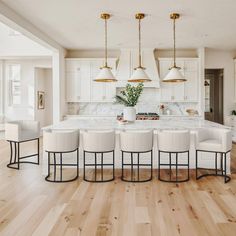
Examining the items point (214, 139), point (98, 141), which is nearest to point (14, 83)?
point (98, 141)

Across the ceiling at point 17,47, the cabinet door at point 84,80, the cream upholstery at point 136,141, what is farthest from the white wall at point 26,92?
the cream upholstery at point 136,141

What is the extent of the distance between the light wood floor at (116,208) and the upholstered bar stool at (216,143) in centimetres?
32

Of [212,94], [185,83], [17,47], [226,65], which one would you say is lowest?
[212,94]

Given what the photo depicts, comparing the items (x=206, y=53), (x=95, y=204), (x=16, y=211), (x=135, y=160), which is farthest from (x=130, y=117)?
(x=206, y=53)

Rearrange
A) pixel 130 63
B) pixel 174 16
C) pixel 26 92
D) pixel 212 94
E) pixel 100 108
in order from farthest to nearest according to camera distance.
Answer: pixel 212 94 < pixel 26 92 < pixel 100 108 < pixel 130 63 < pixel 174 16

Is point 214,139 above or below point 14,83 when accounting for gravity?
below

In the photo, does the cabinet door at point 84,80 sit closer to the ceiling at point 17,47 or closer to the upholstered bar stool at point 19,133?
the ceiling at point 17,47

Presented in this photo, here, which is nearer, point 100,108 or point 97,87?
point 97,87

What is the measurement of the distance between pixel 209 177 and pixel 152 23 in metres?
3.18

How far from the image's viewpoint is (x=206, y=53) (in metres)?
8.03

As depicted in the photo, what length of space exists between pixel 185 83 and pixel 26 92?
5.56 m

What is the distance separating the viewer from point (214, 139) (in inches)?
178

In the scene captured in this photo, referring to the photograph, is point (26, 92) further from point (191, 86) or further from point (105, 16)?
point (191, 86)

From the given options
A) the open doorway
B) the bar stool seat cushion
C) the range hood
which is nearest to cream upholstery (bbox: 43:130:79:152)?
the bar stool seat cushion
